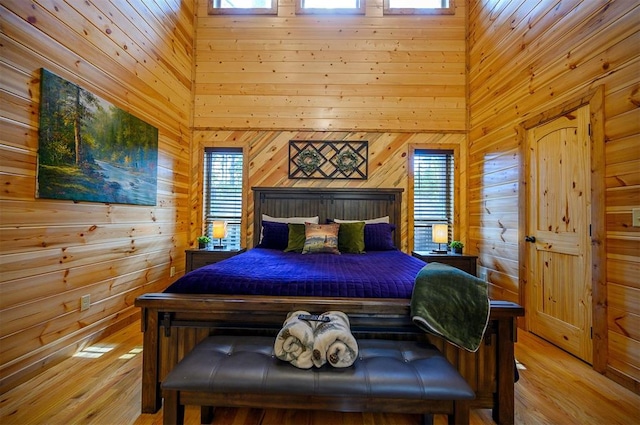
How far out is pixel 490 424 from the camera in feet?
4.66

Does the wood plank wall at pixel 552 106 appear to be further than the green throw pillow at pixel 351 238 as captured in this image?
No

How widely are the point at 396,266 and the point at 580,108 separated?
1.92 meters

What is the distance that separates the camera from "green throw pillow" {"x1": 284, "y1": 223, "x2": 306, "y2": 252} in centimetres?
288

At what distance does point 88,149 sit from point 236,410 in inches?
86.7

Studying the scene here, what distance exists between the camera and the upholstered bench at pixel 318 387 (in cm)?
109

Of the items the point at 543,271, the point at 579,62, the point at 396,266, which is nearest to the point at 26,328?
the point at 396,266

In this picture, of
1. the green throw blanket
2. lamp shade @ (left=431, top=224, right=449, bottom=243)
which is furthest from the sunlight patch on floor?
lamp shade @ (left=431, top=224, right=449, bottom=243)

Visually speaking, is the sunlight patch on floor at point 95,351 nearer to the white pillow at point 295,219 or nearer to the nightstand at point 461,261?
the white pillow at point 295,219

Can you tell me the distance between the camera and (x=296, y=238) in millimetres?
2938

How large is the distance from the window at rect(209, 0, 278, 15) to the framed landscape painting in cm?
217

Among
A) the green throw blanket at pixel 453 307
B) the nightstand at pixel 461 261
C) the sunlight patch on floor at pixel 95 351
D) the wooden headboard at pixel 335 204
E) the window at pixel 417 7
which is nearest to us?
the green throw blanket at pixel 453 307

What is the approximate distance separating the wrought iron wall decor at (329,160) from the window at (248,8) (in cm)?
191

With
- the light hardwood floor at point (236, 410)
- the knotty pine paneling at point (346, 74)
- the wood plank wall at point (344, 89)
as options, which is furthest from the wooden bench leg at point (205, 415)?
the knotty pine paneling at point (346, 74)

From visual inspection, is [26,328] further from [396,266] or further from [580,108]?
[580,108]
